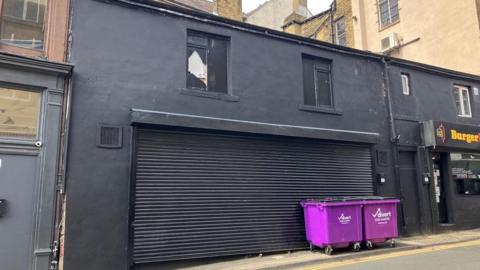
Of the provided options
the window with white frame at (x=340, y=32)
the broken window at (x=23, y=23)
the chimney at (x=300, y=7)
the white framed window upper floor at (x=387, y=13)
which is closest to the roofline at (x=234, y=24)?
the broken window at (x=23, y=23)

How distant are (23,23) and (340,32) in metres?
19.3

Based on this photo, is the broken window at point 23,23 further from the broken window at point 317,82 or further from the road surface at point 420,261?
the road surface at point 420,261

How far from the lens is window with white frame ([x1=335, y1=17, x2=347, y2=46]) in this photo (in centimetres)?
2423

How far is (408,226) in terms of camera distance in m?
13.1

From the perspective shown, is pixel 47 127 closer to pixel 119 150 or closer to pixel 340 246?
pixel 119 150

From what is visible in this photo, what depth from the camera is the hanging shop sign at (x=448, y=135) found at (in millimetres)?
13766

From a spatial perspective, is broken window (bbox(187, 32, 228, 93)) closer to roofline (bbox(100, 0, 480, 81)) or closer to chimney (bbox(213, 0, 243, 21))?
roofline (bbox(100, 0, 480, 81))

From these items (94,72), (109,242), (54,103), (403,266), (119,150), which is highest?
(94,72)

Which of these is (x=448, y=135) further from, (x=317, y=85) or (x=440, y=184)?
(x=317, y=85)

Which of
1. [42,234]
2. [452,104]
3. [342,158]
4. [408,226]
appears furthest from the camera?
[452,104]

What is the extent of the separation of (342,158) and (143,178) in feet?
19.8

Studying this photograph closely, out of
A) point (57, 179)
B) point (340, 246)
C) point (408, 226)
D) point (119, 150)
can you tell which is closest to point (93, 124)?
point (119, 150)

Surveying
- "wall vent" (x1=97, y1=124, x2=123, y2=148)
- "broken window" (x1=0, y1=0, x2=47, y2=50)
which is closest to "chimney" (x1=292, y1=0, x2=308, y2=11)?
"broken window" (x1=0, y1=0, x2=47, y2=50)

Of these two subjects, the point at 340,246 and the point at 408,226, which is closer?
the point at 340,246
